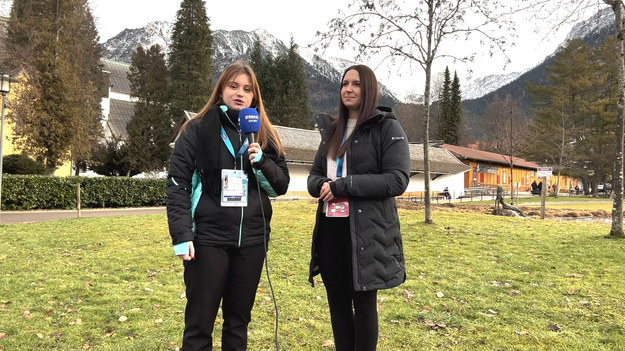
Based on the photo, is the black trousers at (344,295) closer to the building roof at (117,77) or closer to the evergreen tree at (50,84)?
the evergreen tree at (50,84)

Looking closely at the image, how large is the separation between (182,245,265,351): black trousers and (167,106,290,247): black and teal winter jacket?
86 mm

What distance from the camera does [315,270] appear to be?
8.64 feet

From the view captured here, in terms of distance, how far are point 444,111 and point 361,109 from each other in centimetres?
6461

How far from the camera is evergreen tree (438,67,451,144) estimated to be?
6138 cm

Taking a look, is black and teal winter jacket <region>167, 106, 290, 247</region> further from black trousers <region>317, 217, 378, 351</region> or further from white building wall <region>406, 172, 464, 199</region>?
white building wall <region>406, 172, 464, 199</region>

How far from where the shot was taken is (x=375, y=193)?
2.27m

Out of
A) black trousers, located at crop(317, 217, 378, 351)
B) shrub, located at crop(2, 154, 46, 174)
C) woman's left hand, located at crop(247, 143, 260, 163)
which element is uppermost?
shrub, located at crop(2, 154, 46, 174)

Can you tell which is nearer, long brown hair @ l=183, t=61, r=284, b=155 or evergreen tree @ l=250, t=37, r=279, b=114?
long brown hair @ l=183, t=61, r=284, b=155

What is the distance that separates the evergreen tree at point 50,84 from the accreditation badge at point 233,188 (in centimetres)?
2291

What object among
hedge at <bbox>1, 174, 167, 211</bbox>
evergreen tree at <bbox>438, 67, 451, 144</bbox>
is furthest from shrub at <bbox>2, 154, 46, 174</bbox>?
evergreen tree at <bbox>438, 67, 451, 144</bbox>

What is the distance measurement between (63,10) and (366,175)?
27.2 metres

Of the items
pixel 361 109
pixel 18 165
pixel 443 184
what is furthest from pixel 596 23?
pixel 443 184

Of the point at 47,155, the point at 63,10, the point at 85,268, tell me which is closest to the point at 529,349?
the point at 85,268

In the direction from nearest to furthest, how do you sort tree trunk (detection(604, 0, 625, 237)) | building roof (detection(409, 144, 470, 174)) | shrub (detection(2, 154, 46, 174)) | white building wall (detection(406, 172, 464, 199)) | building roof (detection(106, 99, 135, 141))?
1. tree trunk (detection(604, 0, 625, 237))
2. shrub (detection(2, 154, 46, 174))
3. building roof (detection(409, 144, 470, 174))
4. white building wall (detection(406, 172, 464, 199))
5. building roof (detection(106, 99, 135, 141))
